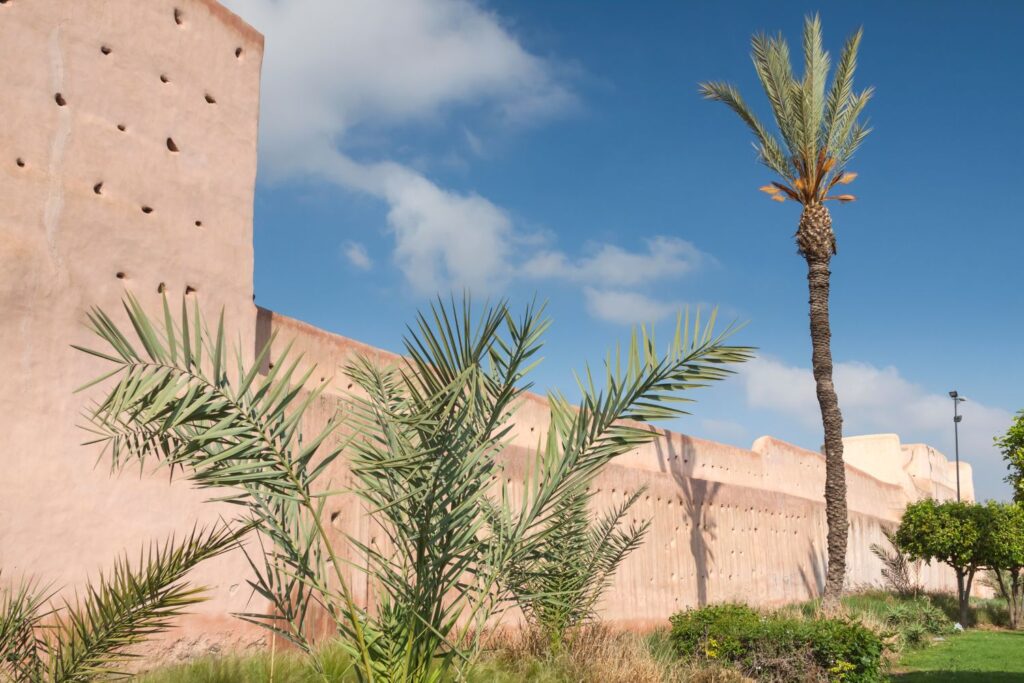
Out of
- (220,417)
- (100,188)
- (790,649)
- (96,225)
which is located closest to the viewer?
(220,417)

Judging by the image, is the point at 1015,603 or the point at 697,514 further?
the point at 1015,603

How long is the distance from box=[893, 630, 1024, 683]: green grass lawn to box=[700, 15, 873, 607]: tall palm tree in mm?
1751

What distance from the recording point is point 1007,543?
18.0m

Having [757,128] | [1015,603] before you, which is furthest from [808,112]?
[1015,603]

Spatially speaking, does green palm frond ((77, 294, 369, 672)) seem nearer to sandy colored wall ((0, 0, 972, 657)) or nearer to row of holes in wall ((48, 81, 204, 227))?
sandy colored wall ((0, 0, 972, 657))

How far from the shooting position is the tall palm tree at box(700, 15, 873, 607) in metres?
14.2

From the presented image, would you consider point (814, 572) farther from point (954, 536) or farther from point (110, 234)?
point (110, 234)

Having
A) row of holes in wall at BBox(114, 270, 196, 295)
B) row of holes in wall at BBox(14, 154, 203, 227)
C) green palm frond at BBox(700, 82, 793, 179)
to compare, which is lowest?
row of holes in wall at BBox(114, 270, 196, 295)

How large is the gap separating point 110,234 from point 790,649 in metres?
7.28

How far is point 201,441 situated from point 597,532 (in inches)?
243

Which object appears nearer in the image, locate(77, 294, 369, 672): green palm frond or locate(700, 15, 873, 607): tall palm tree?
locate(77, 294, 369, 672): green palm frond

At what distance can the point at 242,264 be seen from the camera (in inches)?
328

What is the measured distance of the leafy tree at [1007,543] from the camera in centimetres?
1792

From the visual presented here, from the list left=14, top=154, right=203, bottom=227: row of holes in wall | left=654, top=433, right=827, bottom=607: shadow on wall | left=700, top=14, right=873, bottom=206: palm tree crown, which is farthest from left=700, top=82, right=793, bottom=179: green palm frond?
left=14, top=154, right=203, bottom=227: row of holes in wall
